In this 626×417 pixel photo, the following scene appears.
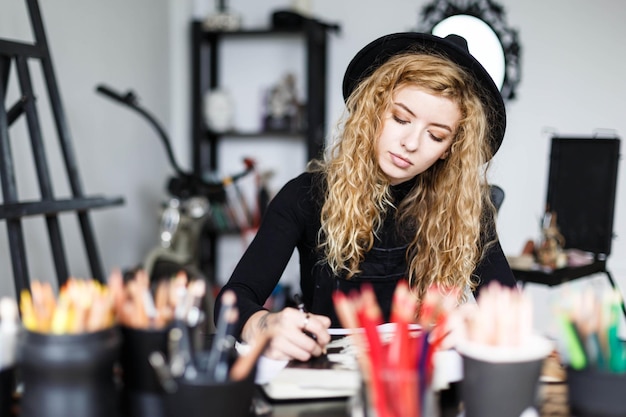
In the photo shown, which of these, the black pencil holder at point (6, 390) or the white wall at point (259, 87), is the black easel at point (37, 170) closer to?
the white wall at point (259, 87)

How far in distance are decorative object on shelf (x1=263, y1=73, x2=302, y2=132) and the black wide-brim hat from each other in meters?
2.17

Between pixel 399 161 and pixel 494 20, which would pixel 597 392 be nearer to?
pixel 399 161

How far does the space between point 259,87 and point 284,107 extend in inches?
9.7

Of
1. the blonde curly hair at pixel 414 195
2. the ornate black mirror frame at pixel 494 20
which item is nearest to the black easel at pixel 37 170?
the blonde curly hair at pixel 414 195

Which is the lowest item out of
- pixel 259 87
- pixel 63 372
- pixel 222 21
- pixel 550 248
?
A: pixel 550 248

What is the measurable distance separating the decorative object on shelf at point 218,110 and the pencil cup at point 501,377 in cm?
309

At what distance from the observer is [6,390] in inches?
26.8

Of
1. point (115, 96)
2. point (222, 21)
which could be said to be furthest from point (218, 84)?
point (115, 96)

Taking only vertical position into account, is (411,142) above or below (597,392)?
above

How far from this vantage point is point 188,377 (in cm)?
64

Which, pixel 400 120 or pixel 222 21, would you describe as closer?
pixel 400 120

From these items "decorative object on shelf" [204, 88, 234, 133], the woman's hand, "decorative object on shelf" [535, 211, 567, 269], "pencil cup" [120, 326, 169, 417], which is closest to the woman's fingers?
the woman's hand

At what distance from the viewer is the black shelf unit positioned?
3.51m

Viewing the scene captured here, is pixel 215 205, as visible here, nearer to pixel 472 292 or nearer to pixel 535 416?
pixel 472 292
